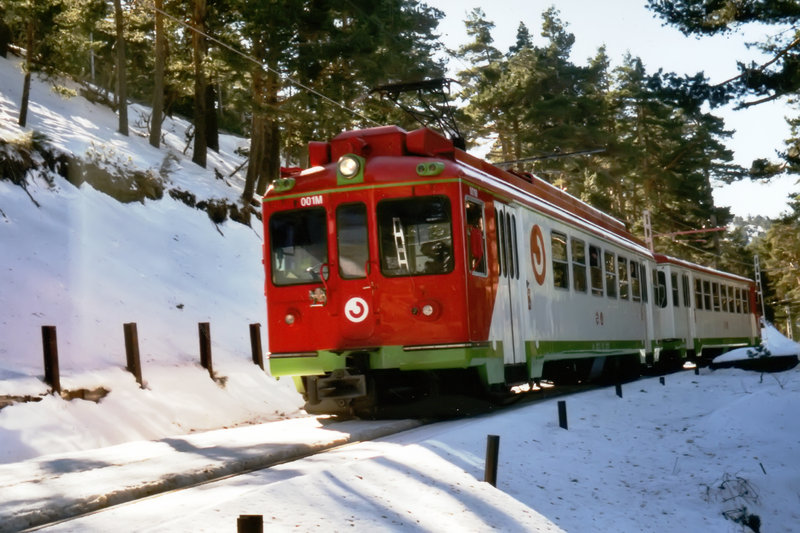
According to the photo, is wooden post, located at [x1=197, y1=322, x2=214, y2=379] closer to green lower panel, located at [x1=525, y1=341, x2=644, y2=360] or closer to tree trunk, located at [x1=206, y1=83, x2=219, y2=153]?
green lower panel, located at [x1=525, y1=341, x2=644, y2=360]

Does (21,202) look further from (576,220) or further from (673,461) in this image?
(673,461)

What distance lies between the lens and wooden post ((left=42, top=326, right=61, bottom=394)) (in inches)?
476

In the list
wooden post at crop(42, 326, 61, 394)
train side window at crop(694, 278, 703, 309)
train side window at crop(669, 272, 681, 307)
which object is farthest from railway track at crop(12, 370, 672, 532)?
train side window at crop(694, 278, 703, 309)

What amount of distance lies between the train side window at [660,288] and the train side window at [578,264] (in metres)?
6.38

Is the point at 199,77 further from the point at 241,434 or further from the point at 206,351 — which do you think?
the point at 241,434

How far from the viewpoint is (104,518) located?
6.28 m

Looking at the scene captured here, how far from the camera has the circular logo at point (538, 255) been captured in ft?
45.3

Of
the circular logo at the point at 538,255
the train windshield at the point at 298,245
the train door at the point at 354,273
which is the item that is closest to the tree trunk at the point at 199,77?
the circular logo at the point at 538,255

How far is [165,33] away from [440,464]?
26.6 m

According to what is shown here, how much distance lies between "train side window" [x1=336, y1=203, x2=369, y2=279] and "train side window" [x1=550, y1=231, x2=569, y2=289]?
12.9 ft

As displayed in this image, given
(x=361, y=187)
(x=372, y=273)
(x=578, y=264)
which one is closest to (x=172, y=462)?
(x=372, y=273)

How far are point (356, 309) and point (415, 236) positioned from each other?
1.13 meters

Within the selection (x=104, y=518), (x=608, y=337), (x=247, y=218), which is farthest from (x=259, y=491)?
(x=247, y=218)

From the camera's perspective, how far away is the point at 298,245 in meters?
12.2
